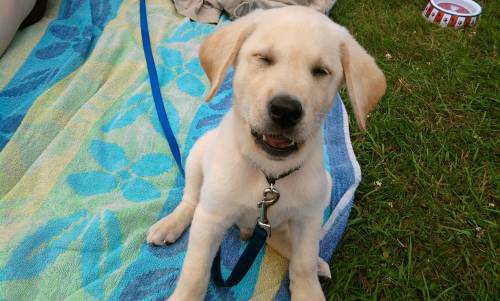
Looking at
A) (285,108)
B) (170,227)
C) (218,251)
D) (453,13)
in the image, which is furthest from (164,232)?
(453,13)

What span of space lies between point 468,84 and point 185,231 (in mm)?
3124

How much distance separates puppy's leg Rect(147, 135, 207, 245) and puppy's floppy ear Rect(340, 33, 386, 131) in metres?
0.96

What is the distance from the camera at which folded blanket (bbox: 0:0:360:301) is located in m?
2.43

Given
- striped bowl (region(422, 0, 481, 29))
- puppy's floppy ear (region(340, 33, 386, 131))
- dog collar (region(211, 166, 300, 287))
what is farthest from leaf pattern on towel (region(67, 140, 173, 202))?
striped bowl (region(422, 0, 481, 29))

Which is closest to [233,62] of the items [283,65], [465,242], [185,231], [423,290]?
[283,65]

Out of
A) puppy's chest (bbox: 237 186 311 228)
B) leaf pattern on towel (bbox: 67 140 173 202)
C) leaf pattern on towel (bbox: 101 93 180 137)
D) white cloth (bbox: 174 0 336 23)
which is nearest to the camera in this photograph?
puppy's chest (bbox: 237 186 311 228)

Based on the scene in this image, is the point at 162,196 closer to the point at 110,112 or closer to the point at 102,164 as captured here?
the point at 102,164

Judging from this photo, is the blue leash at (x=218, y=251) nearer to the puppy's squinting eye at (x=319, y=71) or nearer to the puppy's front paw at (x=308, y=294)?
the puppy's front paw at (x=308, y=294)

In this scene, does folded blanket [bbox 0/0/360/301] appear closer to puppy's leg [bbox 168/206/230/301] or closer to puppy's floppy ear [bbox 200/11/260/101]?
puppy's leg [bbox 168/206/230/301]

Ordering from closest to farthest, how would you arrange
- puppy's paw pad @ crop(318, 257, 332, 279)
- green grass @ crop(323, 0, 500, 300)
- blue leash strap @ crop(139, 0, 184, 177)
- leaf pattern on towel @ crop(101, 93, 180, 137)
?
puppy's paw pad @ crop(318, 257, 332, 279) < green grass @ crop(323, 0, 500, 300) < blue leash strap @ crop(139, 0, 184, 177) < leaf pattern on towel @ crop(101, 93, 180, 137)

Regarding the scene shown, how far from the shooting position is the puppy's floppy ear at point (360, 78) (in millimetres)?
1996

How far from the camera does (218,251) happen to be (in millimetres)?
2344

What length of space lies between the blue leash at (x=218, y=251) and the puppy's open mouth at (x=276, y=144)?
0.95ft

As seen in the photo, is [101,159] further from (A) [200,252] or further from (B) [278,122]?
(B) [278,122]
